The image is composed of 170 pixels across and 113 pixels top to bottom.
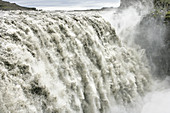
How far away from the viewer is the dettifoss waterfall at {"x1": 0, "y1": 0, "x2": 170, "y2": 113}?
689 cm

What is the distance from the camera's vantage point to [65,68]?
930 cm

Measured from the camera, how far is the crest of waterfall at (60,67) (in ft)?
22.4

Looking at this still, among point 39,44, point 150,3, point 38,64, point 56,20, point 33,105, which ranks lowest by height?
point 33,105

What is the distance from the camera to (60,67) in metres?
9.19

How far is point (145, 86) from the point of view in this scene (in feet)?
54.9

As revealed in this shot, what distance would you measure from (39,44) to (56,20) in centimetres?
275

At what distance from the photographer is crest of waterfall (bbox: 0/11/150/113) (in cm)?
682

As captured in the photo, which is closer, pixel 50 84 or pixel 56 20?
pixel 50 84

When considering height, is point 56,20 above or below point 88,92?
above

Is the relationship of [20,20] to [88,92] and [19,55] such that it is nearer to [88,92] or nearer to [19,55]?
[19,55]

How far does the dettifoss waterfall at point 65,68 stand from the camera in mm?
6888

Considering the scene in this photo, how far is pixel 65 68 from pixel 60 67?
27 cm

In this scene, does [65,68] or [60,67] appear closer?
[60,67]

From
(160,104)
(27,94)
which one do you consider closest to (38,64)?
(27,94)
